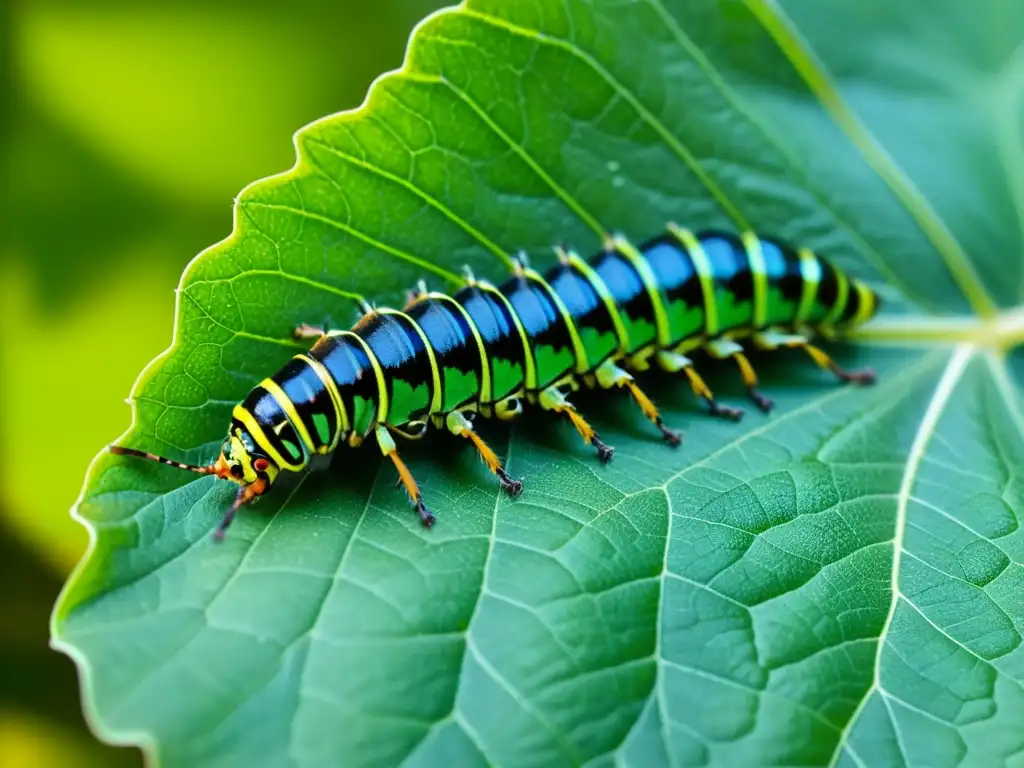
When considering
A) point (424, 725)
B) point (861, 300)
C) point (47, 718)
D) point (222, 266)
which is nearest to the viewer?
point (424, 725)

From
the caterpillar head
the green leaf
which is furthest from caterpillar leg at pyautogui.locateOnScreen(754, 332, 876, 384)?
the caterpillar head

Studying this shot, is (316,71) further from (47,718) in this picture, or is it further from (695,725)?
(695,725)

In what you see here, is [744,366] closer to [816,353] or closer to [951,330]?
[816,353]

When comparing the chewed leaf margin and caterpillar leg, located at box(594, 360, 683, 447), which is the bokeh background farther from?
caterpillar leg, located at box(594, 360, 683, 447)

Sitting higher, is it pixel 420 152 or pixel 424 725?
pixel 420 152

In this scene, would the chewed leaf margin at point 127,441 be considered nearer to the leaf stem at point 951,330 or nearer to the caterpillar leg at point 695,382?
the caterpillar leg at point 695,382

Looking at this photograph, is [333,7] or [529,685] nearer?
[529,685]

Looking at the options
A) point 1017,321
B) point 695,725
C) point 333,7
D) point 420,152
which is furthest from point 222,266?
point 1017,321
